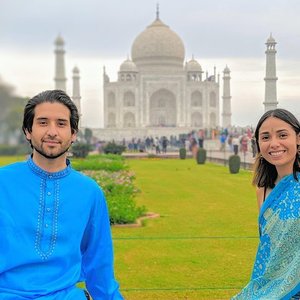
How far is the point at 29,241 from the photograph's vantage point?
1.82 m

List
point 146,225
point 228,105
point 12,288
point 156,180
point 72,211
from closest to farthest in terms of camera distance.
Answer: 1. point 12,288
2. point 72,211
3. point 146,225
4. point 156,180
5. point 228,105

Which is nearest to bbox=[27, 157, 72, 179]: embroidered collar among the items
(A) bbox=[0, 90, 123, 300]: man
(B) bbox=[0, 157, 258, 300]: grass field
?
(A) bbox=[0, 90, 123, 300]: man

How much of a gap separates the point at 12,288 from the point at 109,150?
18.4m

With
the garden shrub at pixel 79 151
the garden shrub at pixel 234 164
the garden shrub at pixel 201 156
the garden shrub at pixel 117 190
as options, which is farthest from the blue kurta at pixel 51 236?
the garden shrub at pixel 79 151

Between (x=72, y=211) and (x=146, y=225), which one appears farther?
(x=146, y=225)

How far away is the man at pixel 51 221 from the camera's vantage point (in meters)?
1.80

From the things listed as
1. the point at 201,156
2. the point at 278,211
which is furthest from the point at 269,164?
the point at 201,156

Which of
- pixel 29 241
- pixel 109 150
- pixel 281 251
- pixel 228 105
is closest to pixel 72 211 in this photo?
pixel 29 241

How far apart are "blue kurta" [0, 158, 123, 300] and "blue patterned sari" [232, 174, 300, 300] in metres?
0.58

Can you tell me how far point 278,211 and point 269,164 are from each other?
1.02 ft

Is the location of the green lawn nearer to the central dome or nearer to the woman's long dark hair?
the woman's long dark hair

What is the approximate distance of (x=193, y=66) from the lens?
1719 inches

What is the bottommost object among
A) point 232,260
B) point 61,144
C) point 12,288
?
point 232,260

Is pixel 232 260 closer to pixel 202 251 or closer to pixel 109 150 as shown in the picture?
pixel 202 251
